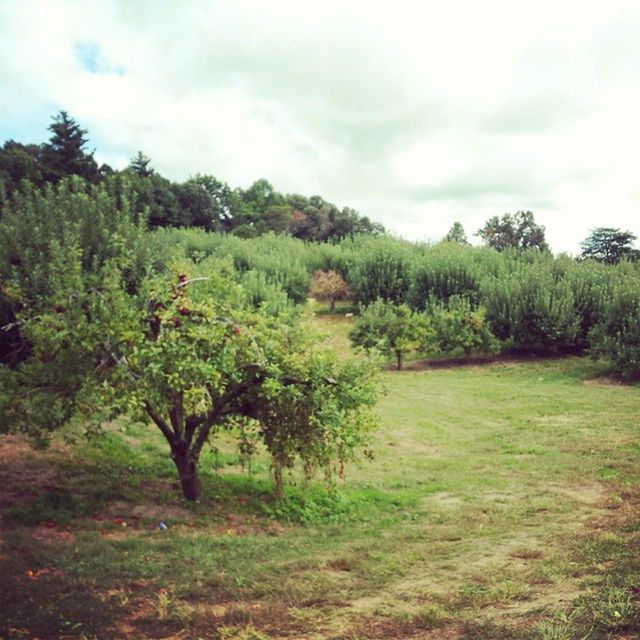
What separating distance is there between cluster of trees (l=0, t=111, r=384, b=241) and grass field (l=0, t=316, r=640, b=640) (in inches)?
705

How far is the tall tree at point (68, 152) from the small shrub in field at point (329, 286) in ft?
61.7

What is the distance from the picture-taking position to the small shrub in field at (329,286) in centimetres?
3716

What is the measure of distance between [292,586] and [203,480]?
15.0 ft

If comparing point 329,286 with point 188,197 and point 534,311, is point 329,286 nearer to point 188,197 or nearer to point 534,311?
point 534,311

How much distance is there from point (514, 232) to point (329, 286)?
33.8 m

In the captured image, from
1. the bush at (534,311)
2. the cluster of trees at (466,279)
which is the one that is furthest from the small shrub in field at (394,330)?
the bush at (534,311)

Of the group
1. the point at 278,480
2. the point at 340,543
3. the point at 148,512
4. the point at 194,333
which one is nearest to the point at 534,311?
the point at 278,480

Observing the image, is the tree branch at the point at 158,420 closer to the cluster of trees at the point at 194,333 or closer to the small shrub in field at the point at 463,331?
the cluster of trees at the point at 194,333

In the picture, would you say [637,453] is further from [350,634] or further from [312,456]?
[350,634]

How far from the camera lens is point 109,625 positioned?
4902 millimetres

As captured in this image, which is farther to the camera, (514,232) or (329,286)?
(514,232)

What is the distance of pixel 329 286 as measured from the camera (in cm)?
3709

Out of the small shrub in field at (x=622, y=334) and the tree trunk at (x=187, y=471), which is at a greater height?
the small shrub in field at (x=622, y=334)

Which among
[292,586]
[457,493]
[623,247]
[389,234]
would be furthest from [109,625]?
[623,247]
